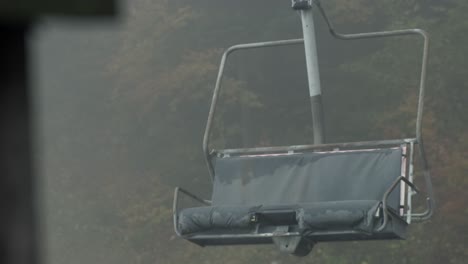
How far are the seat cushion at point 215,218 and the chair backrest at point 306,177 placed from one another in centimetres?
46

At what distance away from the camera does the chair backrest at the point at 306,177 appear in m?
6.76

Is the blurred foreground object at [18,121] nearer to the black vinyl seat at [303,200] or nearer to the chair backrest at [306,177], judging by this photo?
the black vinyl seat at [303,200]

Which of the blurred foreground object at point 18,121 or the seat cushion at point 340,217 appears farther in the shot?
the seat cushion at point 340,217

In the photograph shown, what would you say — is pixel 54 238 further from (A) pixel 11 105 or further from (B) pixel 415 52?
(A) pixel 11 105

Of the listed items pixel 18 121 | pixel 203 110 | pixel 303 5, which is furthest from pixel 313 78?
pixel 203 110

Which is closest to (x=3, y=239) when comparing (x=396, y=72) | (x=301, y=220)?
(x=301, y=220)

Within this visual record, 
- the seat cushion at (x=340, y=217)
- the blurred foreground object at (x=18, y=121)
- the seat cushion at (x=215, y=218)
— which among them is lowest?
the seat cushion at (x=215, y=218)

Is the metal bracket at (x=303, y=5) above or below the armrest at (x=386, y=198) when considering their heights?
above

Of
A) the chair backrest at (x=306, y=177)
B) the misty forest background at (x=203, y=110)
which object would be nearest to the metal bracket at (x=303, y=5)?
the chair backrest at (x=306, y=177)

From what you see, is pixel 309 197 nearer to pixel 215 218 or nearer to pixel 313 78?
pixel 215 218

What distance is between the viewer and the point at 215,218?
255 inches

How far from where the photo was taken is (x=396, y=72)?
18.0 metres

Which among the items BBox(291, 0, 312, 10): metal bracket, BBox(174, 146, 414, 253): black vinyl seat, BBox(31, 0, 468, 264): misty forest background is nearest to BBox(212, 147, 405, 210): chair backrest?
BBox(174, 146, 414, 253): black vinyl seat

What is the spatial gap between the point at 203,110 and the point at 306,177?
13809mm
